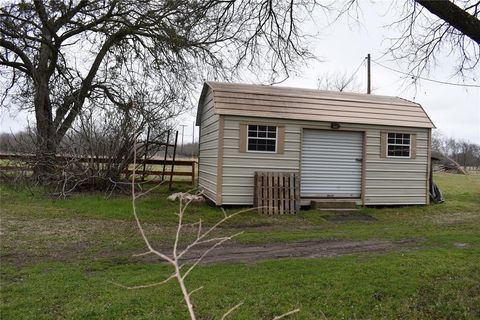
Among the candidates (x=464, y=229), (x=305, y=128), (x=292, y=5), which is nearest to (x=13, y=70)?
(x=305, y=128)

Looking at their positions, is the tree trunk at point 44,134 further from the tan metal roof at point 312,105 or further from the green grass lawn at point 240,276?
the tan metal roof at point 312,105

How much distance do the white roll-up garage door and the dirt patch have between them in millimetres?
4927

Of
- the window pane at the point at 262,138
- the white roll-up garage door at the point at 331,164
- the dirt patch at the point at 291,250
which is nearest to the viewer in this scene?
the dirt patch at the point at 291,250

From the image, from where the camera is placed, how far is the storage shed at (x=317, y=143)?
13.0 m

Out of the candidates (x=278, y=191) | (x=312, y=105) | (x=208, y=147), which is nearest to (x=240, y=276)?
(x=278, y=191)

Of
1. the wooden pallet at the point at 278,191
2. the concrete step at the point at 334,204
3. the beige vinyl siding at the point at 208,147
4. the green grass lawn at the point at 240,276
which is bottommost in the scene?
the green grass lawn at the point at 240,276

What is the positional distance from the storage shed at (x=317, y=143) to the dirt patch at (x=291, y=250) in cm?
464

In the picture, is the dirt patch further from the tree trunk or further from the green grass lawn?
the tree trunk

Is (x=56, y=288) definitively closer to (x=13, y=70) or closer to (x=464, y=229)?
(x=464, y=229)

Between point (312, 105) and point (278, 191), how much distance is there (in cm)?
296

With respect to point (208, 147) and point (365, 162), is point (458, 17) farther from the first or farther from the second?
point (208, 147)

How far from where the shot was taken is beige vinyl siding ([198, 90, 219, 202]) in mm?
13526

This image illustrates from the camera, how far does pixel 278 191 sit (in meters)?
13.1

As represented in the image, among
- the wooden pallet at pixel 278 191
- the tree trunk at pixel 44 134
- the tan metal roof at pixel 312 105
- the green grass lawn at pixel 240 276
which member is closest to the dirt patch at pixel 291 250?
the green grass lawn at pixel 240 276
